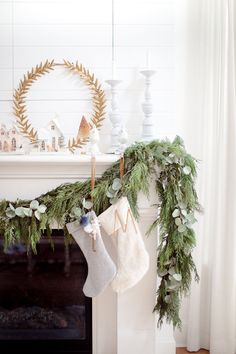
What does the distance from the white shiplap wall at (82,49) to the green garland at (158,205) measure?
42cm

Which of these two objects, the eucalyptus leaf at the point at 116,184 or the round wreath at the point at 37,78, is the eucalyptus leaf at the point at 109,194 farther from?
the round wreath at the point at 37,78

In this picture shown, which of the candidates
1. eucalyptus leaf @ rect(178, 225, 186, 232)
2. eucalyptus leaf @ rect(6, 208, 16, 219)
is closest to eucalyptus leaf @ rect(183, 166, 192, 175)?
eucalyptus leaf @ rect(178, 225, 186, 232)

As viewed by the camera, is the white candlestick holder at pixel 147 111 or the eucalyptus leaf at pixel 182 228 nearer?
the eucalyptus leaf at pixel 182 228

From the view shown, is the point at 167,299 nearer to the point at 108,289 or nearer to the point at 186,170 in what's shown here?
the point at 108,289

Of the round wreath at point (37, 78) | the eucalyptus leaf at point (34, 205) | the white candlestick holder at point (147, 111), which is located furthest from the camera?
the round wreath at point (37, 78)

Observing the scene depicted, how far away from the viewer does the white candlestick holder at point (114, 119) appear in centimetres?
229

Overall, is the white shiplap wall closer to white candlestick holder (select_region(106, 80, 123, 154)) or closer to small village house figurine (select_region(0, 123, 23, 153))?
white candlestick holder (select_region(106, 80, 123, 154))

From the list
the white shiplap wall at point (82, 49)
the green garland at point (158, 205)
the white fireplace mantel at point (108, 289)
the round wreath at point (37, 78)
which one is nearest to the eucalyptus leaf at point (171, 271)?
the green garland at point (158, 205)

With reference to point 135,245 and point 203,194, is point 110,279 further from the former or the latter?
point 203,194

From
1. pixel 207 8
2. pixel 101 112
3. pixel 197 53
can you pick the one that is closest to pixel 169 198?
pixel 101 112

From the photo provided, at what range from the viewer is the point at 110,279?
6.48 ft

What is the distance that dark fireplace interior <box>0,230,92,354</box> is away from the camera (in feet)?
7.62

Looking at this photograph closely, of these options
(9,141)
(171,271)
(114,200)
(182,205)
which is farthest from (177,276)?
(9,141)

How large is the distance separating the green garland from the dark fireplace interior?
269mm
